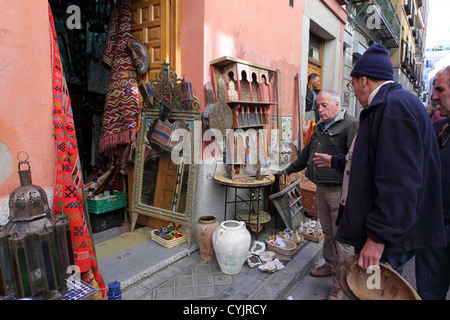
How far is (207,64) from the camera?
366 cm

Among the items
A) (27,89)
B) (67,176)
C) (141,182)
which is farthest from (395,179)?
(141,182)

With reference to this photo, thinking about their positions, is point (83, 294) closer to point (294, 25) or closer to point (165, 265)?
point (165, 265)

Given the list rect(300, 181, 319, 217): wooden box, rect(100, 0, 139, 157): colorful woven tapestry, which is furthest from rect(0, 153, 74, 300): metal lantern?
rect(300, 181, 319, 217): wooden box

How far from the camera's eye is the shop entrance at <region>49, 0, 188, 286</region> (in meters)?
3.23

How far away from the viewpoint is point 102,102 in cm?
490

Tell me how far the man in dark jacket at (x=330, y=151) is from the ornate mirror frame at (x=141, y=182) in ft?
4.49

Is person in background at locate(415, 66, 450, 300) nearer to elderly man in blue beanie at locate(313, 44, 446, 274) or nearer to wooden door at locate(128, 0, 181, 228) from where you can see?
elderly man in blue beanie at locate(313, 44, 446, 274)

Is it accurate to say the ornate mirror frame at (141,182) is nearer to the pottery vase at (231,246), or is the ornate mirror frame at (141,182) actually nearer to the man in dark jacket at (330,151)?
the pottery vase at (231,246)

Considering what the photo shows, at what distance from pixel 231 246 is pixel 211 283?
418mm

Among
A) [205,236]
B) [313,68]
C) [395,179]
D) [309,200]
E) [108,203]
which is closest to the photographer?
[395,179]

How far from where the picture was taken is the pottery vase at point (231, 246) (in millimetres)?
2998

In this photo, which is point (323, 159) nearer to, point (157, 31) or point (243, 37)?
point (243, 37)

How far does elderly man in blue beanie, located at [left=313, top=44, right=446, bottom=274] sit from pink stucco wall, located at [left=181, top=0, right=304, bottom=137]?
2290 mm

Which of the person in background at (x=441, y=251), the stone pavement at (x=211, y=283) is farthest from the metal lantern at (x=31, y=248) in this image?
the person in background at (x=441, y=251)
